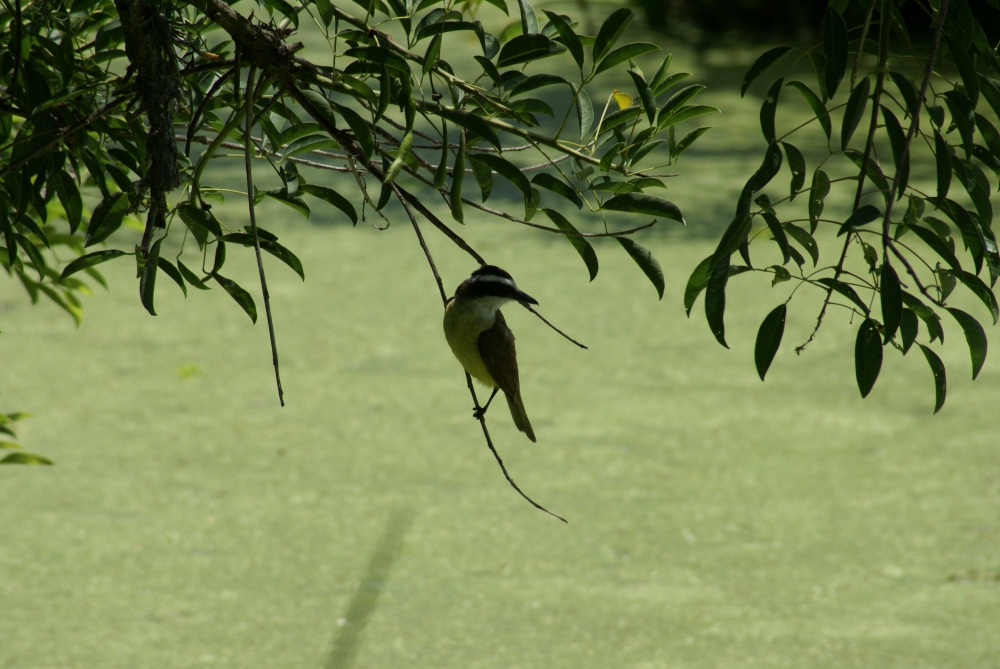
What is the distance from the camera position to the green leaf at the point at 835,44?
82 cm

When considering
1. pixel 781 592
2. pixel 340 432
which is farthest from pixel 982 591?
pixel 340 432

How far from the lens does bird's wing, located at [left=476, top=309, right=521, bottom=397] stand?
4.66 feet

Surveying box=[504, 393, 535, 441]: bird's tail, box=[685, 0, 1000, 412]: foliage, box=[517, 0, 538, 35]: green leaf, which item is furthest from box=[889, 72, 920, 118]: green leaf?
box=[504, 393, 535, 441]: bird's tail

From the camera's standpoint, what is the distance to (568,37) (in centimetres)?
90

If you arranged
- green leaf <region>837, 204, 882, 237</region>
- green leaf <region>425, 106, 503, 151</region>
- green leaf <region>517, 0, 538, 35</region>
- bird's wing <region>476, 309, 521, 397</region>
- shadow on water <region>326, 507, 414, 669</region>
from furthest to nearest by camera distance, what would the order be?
shadow on water <region>326, 507, 414, 669</region> < bird's wing <region>476, 309, 521, 397</region> < green leaf <region>517, 0, 538, 35</region> < green leaf <region>425, 106, 503, 151</region> < green leaf <region>837, 204, 882, 237</region>

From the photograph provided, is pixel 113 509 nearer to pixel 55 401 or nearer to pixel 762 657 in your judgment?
pixel 55 401

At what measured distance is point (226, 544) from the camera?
2197 millimetres

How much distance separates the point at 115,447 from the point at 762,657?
1606mm

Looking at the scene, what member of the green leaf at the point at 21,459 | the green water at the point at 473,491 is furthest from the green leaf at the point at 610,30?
the green water at the point at 473,491

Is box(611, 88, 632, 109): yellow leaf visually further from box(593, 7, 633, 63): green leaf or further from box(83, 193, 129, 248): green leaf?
box(83, 193, 129, 248): green leaf

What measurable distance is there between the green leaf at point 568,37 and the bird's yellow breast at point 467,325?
482 millimetres

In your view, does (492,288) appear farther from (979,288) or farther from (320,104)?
(979,288)

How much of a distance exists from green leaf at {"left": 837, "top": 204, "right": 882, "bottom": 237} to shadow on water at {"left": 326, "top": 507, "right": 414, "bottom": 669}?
1.39 m

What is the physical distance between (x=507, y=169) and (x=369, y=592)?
1.37 meters
